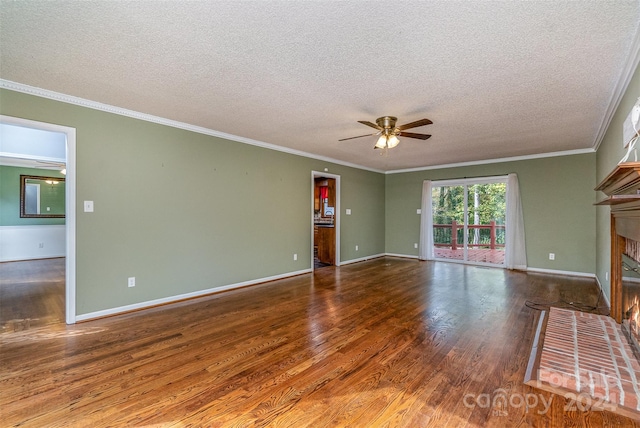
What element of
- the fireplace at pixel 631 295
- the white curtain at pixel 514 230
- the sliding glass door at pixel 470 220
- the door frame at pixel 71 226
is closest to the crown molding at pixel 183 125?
the door frame at pixel 71 226

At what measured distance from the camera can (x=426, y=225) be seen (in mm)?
7273

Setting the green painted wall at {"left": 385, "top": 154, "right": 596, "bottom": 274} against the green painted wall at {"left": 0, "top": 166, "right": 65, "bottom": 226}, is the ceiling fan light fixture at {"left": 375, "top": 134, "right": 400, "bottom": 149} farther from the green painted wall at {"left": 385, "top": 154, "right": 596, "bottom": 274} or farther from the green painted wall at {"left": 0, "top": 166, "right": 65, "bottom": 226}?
the green painted wall at {"left": 0, "top": 166, "right": 65, "bottom": 226}

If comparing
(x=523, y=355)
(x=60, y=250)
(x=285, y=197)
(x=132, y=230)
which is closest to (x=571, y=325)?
(x=523, y=355)

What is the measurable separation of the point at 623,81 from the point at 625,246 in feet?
5.17

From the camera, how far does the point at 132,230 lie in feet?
11.7

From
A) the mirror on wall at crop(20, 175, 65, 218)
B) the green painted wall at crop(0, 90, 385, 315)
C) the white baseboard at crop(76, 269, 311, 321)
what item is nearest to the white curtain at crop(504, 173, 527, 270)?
the green painted wall at crop(0, 90, 385, 315)

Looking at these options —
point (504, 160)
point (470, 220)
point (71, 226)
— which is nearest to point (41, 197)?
point (71, 226)

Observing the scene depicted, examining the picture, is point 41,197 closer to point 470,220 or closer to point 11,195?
point 11,195

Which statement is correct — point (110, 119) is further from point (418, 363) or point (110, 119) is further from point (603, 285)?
point (603, 285)

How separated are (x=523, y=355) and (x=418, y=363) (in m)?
0.95

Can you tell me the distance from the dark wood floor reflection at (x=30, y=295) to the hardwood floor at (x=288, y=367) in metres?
0.40

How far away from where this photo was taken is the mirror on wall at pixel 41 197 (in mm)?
7281

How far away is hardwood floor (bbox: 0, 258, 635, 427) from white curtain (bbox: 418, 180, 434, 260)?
3.27 metres

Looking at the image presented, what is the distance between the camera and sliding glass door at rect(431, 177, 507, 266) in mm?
6463
